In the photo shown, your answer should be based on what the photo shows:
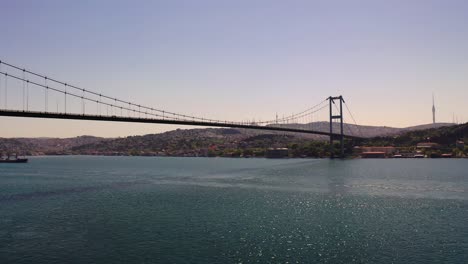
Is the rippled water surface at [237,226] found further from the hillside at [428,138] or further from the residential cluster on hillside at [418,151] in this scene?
the hillside at [428,138]

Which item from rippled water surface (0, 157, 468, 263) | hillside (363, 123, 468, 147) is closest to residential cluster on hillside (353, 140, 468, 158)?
hillside (363, 123, 468, 147)

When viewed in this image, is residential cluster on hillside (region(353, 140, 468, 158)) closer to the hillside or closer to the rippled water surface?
the hillside

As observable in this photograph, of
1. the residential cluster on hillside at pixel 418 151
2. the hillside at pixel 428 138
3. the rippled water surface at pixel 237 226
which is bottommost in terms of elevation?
the rippled water surface at pixel 237 226

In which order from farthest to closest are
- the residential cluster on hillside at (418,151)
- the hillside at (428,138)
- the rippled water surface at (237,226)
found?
the hillside at (428,138) → the residential cluster on hillside at (418,151) → the rippled water surface at (237,226)

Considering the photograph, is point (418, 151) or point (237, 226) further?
point (418, 151)

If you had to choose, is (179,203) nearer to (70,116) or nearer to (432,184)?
(70,116)

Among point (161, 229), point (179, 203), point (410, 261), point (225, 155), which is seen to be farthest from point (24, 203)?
point (225, 155)

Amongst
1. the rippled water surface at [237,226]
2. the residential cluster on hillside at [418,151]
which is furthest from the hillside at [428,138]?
the rippled water surface at [237,226]

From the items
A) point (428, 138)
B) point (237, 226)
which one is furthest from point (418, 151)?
point (237, 226)

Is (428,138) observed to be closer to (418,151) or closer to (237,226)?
(418,151)

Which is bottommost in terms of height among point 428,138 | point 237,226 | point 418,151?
point 237,226

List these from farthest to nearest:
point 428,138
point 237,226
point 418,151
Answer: point 428,138 < point 418,151 < point 237,226

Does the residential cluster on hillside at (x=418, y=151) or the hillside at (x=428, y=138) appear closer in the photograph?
the residential cluster on hillside at (x=418, y=151)

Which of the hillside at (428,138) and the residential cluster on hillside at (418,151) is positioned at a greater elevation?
the hillside at (428,138)
